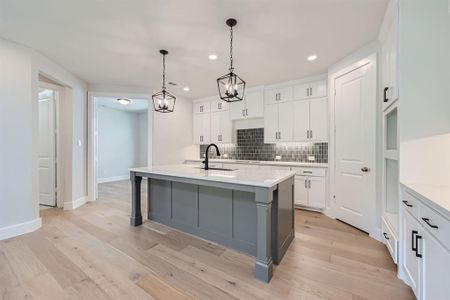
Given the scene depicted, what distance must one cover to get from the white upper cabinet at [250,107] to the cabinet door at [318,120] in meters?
1.08

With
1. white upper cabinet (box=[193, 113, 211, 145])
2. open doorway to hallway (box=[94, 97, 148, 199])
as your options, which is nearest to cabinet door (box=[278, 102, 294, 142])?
white upper cabinet (box=[193, 113, 211, 145])

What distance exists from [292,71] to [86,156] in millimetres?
4512

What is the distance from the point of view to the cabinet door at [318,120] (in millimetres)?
3711

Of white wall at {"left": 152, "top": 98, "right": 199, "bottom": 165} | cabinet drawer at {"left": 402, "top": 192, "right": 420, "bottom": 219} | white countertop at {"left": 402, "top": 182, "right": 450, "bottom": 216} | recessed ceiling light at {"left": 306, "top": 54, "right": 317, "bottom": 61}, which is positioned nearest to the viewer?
white countertop at {"left": 402, "top": 182, "right": 450, "bottom": 216}

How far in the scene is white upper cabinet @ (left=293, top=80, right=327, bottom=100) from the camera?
147 inches

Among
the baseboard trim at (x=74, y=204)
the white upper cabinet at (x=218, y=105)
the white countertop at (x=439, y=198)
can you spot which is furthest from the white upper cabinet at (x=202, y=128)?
the white countertop at (x=439, y=198)

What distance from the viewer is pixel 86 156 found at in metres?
4.23

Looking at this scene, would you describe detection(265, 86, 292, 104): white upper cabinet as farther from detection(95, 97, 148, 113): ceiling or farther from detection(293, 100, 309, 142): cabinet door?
detection(95, 97, 148, 113): ceiling

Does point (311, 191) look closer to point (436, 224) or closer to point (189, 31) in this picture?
point (436, 224)

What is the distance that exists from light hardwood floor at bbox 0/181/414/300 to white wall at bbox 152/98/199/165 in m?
2.33

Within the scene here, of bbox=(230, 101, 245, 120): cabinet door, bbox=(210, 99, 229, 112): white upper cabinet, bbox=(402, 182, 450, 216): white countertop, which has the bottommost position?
bbox=(402, 182, 450, 216): white countertop

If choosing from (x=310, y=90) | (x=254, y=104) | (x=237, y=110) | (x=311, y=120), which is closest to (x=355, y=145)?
(x=311, y=120)

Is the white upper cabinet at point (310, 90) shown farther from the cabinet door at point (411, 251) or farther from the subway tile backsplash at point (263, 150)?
the cabinet door at point (411, 251)

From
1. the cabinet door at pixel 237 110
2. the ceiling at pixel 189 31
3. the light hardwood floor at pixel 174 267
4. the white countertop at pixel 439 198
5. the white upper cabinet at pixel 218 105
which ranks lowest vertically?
the light hardwood floor at pixel 174 267
